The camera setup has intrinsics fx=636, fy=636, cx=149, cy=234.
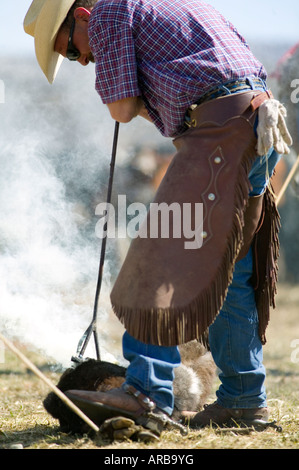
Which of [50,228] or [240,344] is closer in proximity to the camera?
[240,344]

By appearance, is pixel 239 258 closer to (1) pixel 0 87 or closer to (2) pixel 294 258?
(1) pixel 0 87

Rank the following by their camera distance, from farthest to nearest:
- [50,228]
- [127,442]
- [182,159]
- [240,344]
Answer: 1. [50,228]
2. [240,344]
3. [182,159]
4. [127,442]

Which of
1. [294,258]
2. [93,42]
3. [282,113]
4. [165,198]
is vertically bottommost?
[294,258]

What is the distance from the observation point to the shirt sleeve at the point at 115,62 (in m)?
2.30

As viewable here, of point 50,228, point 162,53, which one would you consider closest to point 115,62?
point 162,53

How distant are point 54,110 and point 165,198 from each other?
7.13 ft

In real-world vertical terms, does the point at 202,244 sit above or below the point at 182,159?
below

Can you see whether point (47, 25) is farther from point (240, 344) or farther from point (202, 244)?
point (240, 344)

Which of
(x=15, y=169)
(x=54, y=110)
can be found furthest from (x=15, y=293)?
(x=54, y=110)

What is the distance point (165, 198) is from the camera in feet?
7.43

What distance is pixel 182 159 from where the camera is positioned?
2285mm

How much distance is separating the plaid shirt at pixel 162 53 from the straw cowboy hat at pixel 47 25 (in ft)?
0.89

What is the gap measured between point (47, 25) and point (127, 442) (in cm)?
169

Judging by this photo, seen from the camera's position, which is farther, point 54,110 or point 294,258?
point 294,258
